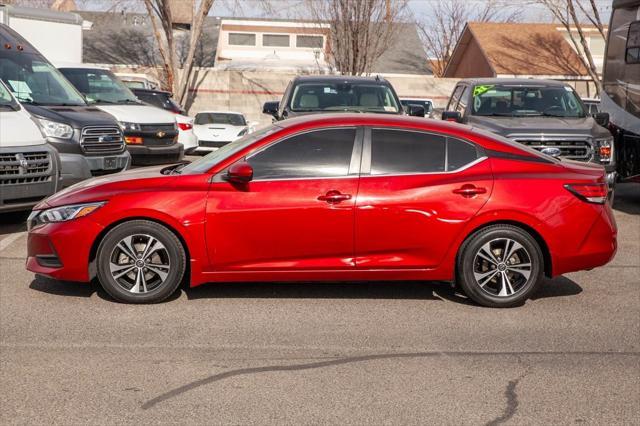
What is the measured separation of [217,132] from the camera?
2673 centimetres

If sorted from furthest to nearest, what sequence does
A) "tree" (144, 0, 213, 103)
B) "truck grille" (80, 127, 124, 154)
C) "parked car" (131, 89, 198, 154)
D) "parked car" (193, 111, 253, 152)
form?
"tree" (144, 0, 213, 103), "parked car" (193, 111, 253, 152), "parked car" (131, 89, 198, 154), "truck grille" (80, 127, 124, 154)

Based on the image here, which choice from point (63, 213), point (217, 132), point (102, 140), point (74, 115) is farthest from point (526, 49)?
point (63, 213)

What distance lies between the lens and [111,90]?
18203mm

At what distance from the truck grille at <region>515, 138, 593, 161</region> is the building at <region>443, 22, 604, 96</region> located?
30.2 metres

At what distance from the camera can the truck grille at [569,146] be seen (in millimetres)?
12570

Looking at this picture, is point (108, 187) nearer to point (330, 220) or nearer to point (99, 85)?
point (330, 220)

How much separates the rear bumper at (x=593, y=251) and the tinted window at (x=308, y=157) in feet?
6.19

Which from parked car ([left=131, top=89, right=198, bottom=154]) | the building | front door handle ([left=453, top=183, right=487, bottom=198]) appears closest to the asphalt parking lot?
front door handle ([left=453, top=183, right=487, bottom=198])

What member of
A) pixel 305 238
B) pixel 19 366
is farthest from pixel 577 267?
pixel 19 366

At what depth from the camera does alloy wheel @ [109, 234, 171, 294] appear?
7.30 metres

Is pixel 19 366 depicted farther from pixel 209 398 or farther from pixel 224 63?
pixel 224 63

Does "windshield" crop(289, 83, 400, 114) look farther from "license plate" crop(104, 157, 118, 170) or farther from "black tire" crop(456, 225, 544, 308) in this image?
"black tire" crop(456, 225, 544, 308)

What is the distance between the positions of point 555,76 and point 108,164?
34.0 metres

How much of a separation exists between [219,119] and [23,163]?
1789 cm
